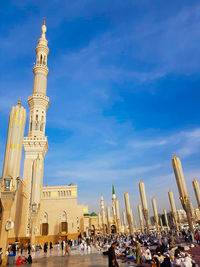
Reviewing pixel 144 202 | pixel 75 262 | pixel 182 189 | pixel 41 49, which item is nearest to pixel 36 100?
pixel 41 49

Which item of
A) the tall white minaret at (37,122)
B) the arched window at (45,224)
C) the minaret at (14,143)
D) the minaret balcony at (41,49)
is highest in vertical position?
the minaret balcony at (41,49)

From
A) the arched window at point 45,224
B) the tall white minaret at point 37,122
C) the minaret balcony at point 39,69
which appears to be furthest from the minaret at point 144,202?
the minaret balcony at point 39,69

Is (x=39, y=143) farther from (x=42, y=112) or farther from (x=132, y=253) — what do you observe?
(x=132, y=253)

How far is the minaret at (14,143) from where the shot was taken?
12948 millimetres

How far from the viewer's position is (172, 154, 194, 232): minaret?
59.4 feet

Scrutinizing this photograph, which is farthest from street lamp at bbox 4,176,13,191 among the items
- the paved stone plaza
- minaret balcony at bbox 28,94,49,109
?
minaret balcony at bbox 28,94,49,109

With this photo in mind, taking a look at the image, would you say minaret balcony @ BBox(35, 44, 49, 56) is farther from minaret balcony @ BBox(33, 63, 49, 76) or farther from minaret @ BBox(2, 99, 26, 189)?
minaret @ BBox(2, 99, 26, 189)

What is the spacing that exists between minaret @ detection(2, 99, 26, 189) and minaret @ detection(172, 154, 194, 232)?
14465 millimetres

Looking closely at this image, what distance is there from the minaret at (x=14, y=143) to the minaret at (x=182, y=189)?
14.5 m

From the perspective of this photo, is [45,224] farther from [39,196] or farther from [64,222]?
[39,196]

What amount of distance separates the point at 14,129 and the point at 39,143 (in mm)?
22379

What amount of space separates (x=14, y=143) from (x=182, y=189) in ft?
50.3

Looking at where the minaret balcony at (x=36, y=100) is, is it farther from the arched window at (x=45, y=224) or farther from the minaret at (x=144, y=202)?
the minaret at (x=144, y=202)

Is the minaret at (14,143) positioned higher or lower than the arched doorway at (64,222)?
higher
